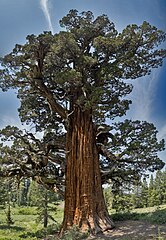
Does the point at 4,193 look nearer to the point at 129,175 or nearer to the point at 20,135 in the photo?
the point at 20,135

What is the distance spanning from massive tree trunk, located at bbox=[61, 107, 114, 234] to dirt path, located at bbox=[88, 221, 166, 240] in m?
0.44

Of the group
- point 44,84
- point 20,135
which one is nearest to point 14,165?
point 20,135

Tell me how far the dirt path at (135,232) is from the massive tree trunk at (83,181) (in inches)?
17.4

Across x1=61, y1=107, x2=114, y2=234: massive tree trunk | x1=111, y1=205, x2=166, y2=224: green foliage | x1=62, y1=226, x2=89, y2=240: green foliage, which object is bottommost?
x1=62, y1=226, x2=89, y2=240: green foliage

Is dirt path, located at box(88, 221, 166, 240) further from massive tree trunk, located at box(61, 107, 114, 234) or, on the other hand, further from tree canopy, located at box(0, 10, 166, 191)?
tree canopy, located at box(0, 10, 166, 191)

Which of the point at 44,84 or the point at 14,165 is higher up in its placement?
the point at 44,84

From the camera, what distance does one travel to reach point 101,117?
12.1m

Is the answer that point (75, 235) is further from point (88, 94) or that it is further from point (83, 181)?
point (88, 94)

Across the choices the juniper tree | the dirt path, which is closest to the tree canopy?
the juniper tree

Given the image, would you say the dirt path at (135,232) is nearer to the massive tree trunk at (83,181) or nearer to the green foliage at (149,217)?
the green foliage at (149,217)

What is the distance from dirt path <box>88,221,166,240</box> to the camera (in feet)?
25.0

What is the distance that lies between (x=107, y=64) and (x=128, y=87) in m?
1.28

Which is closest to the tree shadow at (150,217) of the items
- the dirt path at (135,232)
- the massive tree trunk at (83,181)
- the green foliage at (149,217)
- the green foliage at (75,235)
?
the green foliage at (149,217)

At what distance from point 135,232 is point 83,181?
253 centimetres
